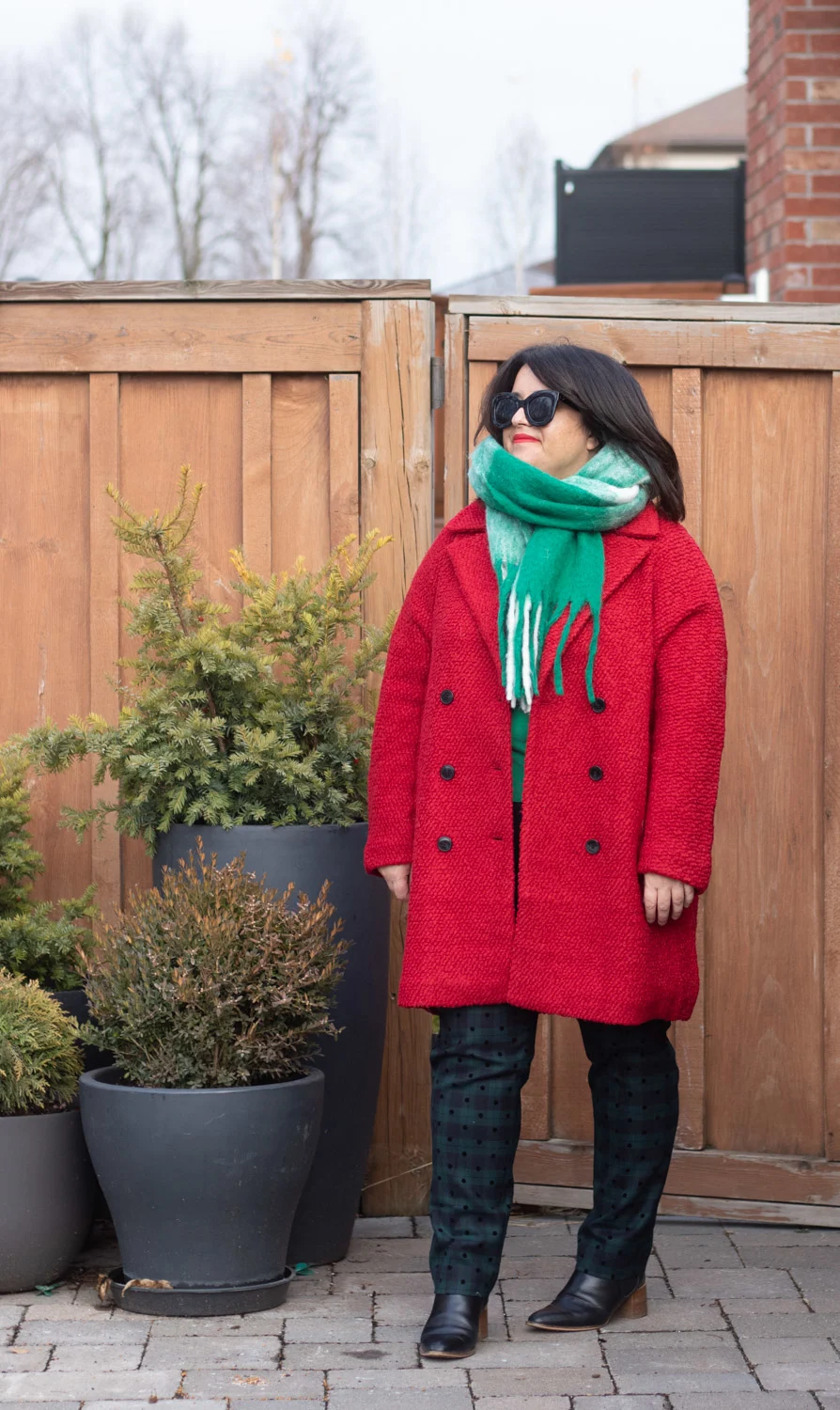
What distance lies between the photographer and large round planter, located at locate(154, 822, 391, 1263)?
3516mm

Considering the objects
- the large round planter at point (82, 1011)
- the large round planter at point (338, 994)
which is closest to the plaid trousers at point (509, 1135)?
the large round planter at point (338, 994)

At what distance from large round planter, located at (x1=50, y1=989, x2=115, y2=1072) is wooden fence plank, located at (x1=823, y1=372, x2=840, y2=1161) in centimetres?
180

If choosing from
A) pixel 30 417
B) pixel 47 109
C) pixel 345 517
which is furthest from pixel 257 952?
pixel 47 109

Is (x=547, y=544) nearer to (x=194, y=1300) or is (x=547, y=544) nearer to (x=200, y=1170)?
(x=200, y=1170)

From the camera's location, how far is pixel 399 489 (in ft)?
13.3

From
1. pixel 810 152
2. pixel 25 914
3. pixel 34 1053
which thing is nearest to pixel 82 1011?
pixel 25 914

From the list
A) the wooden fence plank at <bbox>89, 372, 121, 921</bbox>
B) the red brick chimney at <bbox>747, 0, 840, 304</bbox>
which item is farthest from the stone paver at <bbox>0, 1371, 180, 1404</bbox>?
the red brick chimney at <bbox>747, 0, 840, 304</bbox>

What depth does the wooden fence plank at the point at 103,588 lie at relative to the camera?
13.5 feet

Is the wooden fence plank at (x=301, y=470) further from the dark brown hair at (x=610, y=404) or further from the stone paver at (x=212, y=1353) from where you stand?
the stone paver at (x=212, y=1353)

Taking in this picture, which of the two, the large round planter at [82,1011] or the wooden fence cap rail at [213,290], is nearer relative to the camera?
the large round planter at [82,1011]

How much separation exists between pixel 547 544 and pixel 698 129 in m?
37.2

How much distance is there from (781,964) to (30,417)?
7.85 ft

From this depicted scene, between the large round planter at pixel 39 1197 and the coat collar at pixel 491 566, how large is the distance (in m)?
1.37

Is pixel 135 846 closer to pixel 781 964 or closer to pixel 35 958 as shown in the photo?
pixel 35 958
